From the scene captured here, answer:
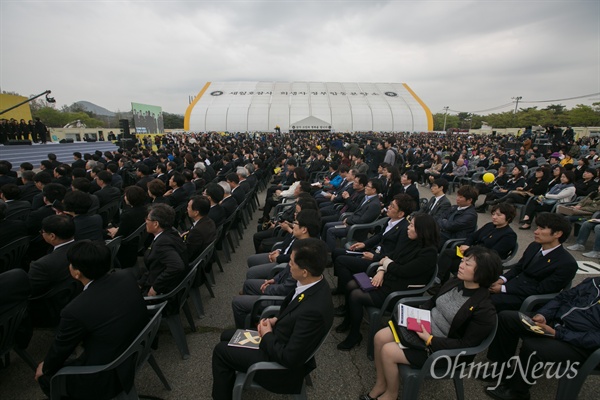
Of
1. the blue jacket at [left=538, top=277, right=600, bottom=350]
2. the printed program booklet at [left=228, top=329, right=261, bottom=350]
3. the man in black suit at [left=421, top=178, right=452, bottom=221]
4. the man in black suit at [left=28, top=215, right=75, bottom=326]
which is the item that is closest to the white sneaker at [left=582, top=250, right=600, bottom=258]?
the man in black suit at [left=421, top=178, right=452, bottom=221]

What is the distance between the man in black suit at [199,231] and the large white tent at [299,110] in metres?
40.0

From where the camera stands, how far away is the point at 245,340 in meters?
2.14

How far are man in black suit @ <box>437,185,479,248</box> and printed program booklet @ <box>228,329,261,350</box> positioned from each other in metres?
3.33

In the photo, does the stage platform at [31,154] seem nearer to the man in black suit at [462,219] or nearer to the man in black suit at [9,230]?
the man in black suit at [9,230]

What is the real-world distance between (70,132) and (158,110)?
8.46 meters

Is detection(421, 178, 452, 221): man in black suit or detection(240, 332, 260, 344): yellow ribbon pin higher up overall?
detection(421, 178, 452, 221): man in black suit

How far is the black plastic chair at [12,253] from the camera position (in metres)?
3.27

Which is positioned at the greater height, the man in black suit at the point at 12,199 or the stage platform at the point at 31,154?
the stage platform at the point at 31,154

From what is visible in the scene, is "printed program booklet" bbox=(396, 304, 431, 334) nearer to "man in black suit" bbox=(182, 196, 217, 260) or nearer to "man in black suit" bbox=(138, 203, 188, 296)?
"man in black suit" bbox=(138, 203, 188, 296)

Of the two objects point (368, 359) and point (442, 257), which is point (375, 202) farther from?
point (368, 359)

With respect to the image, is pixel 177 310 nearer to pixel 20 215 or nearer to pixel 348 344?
pixel 348 344

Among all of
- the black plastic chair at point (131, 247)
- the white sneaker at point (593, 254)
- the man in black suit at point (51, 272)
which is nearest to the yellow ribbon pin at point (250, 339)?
the man in black suit at point (51, 272)

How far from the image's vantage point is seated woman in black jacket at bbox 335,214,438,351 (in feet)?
8.96

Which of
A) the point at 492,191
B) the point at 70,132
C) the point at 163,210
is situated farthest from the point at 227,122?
the point at 163,210
